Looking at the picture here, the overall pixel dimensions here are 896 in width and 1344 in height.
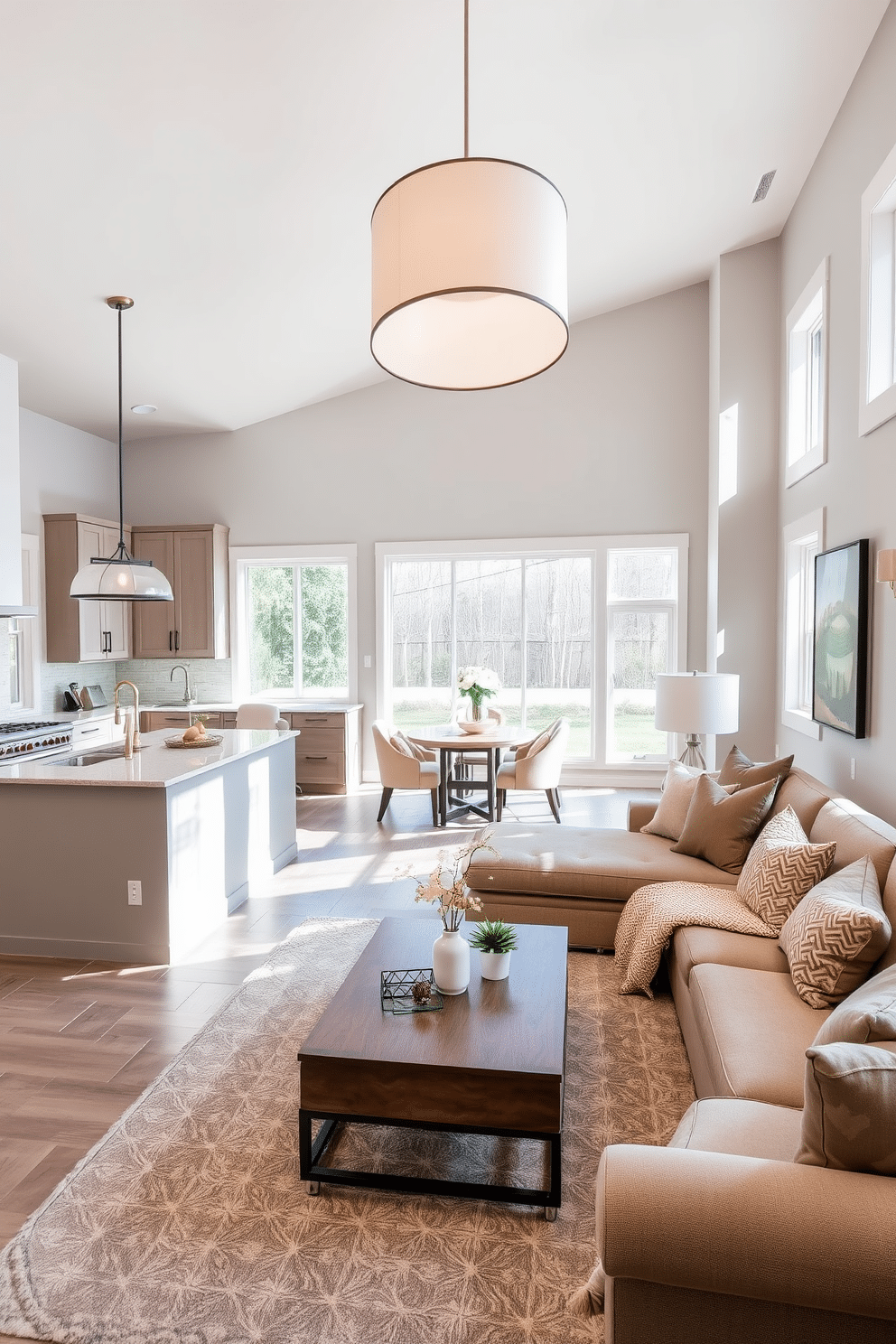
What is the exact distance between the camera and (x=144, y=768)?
13.1 feet

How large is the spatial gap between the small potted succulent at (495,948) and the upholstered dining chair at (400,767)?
11.6 ft

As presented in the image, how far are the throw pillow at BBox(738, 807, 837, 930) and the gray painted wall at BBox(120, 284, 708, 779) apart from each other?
435 cm

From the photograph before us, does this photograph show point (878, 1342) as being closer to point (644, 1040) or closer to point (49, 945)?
point (644, 1040)

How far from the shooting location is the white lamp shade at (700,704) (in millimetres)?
4402

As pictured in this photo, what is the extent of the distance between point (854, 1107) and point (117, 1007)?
111 inches

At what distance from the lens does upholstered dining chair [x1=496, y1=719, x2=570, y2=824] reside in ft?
19.8

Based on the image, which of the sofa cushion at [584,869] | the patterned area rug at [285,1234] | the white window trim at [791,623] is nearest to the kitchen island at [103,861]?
the patterned area rug at [285,1234]

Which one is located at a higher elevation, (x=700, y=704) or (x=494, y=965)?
(x=700, y=704)

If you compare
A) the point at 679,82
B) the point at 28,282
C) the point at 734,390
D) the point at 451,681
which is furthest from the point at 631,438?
the point at 28,282

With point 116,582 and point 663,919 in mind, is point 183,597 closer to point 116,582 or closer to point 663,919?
point 116,582

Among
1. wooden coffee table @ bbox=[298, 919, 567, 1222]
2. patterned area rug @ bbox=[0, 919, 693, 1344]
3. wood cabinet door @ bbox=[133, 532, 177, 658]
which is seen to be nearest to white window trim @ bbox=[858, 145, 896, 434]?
patterned area rug @ bbox=[0, 919, 693, 1344]

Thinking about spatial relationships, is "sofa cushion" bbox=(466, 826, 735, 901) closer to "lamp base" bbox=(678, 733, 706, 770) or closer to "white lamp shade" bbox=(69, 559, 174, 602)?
"lamp base" bbox=(678, 733, 706, 770)

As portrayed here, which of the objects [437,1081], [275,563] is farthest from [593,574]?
[437,1081]

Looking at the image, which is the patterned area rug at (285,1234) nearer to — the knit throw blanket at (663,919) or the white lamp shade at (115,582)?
the knit throw blanket at (663,919)
